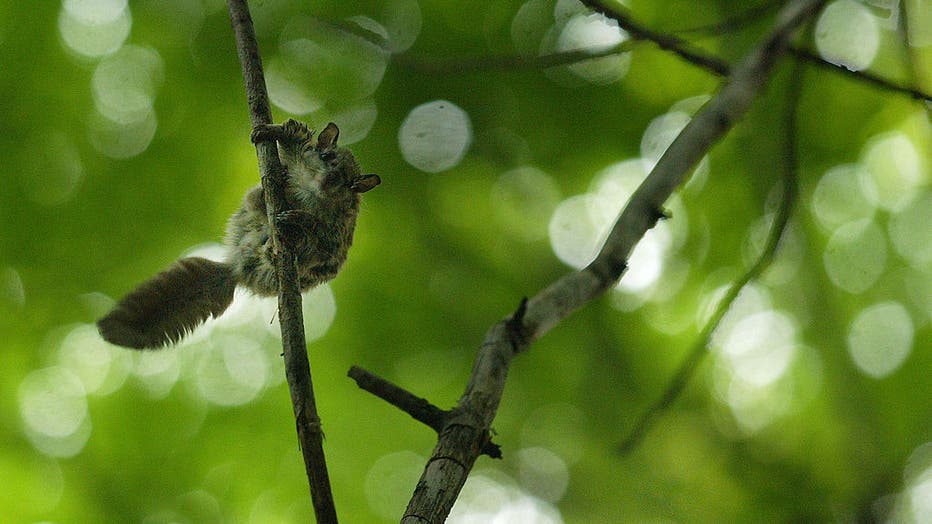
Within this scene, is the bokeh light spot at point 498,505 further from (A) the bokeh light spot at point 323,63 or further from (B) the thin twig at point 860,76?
(B) the thin twig at point 860,76

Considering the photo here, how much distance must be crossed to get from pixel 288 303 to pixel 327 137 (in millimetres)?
1676

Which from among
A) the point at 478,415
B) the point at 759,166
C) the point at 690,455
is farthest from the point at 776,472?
the point at 478,415

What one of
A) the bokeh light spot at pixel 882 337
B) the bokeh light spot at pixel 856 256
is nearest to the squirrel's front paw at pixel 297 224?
the bokeh light spot at pixel 856 256

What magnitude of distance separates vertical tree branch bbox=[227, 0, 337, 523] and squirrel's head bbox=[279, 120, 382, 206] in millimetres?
1077

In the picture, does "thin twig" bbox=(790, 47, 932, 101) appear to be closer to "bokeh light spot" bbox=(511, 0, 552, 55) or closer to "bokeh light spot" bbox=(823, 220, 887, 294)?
"bokeh light spot" bbox=(511, 0, 552, 55)

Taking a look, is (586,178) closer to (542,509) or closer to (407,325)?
(407,325)

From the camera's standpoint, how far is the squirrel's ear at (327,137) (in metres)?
3.38

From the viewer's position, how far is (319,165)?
3355 mm

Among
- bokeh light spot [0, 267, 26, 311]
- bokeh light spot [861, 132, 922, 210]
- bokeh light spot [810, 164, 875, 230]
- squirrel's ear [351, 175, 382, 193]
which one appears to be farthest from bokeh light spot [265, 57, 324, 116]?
bokeh light spot [861, 132, 922, 210]

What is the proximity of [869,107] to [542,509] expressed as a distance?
11.5ft

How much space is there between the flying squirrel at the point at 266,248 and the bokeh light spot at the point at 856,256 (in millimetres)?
3616

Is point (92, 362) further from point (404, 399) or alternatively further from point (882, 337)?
point (882, 337)

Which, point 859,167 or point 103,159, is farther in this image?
point 859,167

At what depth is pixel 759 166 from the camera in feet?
17.6
